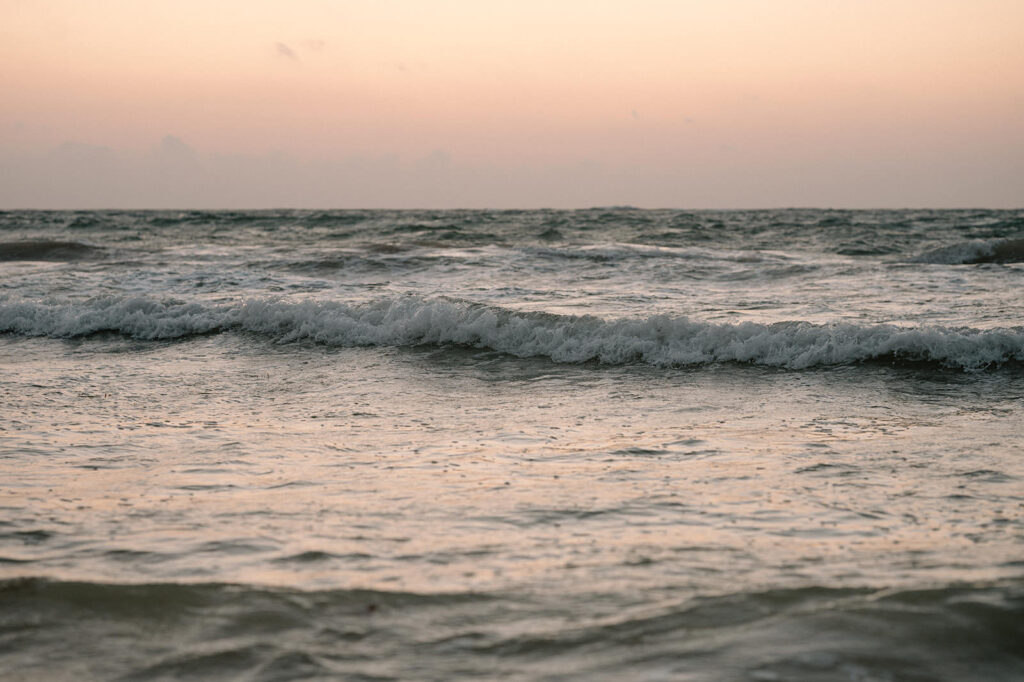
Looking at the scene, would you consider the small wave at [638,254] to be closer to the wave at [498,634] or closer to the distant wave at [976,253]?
the distant wave at [976,253]

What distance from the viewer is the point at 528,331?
7.95m

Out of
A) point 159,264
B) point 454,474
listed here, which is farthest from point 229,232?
point 454,474

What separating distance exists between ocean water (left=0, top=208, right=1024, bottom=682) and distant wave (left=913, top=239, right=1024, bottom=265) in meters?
8.83

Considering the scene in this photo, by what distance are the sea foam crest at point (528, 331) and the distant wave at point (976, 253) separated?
11231mm

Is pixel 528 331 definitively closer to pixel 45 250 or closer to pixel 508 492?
pixel 508 492

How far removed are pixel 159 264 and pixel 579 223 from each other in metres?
14.8

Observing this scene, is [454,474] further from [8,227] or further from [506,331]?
[8,227]

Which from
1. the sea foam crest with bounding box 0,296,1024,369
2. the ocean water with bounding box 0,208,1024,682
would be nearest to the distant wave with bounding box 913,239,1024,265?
the ocean water with bounding box 0,208,1024,682

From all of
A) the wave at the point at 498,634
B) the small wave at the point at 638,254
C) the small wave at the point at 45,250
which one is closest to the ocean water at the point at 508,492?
the wave at the point at 498,634

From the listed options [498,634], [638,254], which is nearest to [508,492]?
[498,634]

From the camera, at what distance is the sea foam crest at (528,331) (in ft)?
22.5

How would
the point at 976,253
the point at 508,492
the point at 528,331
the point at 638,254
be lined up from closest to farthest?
the point at 508,492 < the point at 528,331 < the point at 638,254 < the point at 976,253

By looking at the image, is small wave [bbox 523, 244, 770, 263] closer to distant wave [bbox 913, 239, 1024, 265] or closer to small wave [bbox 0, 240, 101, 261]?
distant wave [bbox 913, 239, 1024, 265]

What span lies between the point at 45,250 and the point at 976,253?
61.2 ft
